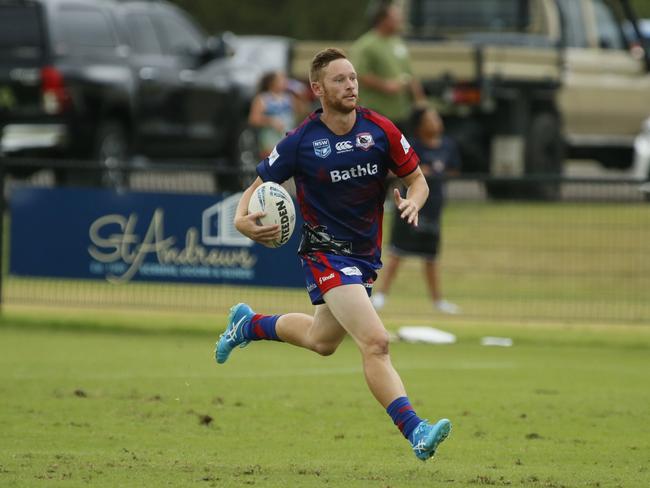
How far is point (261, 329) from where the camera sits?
8977mm

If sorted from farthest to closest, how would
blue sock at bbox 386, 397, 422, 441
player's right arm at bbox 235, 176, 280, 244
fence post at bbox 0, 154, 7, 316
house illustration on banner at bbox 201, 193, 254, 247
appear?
1. fence post at bbox 0, 154, 7, 316
2. house illustration on banner at bbox 201, 193, 254, 247
3. player's right arm at bbox 235, 176, 280, 244
4. blue sock at bbox 386, 397, 422, 441

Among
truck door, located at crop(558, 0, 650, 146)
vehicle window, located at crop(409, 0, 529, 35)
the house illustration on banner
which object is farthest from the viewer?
vehicle window, located at crop(409, 0, 529, 35)

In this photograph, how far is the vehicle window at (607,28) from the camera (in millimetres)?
24141

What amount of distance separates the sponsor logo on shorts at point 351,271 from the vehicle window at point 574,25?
16.1 meters

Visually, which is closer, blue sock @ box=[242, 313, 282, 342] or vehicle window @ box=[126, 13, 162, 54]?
blue sock @ box=[242, 313, 282, 342]

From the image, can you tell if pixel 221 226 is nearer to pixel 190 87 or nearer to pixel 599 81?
pixel 190 87

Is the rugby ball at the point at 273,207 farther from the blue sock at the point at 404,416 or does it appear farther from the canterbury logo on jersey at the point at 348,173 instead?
the blue sock at the point at 404,416

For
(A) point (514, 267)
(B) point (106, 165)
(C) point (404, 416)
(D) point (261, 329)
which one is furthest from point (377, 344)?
(A) point (514, 267)

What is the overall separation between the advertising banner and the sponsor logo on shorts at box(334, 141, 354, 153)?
639 centimetres

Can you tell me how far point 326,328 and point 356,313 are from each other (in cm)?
48

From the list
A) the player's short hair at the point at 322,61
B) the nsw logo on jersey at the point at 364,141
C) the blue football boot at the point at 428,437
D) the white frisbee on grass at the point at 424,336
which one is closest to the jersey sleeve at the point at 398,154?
the nsw logo on jersey at the point at 364,141

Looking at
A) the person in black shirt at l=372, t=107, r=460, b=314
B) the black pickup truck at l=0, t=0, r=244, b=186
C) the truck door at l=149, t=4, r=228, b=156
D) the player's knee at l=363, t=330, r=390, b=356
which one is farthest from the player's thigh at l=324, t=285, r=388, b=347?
the truck door at l=149, t=4, r=228, b=156

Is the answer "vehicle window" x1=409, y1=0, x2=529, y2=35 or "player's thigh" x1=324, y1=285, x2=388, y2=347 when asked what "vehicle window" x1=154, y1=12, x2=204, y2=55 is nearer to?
"vehicle window" x1=409, y1=0, x2=529, y2=35

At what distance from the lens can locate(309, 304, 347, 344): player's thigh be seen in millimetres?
8344
